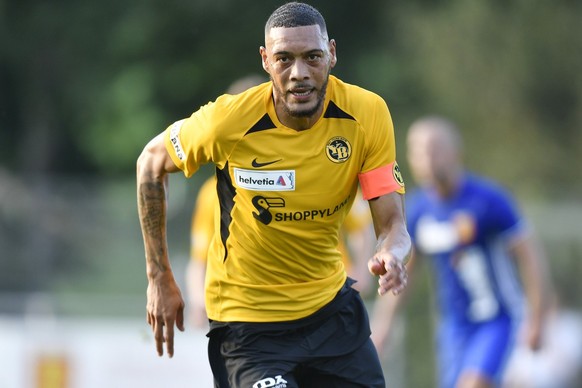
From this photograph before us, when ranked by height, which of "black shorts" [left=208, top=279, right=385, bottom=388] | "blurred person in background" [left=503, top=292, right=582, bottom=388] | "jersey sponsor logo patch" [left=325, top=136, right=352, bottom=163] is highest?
"jersey sponsor logo patch" [left=325, top=136, right=352, bottom=163]

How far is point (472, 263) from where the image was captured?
1027 centimetres

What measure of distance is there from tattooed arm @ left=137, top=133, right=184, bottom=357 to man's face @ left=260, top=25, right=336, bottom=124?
0.76 m

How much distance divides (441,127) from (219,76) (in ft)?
59.5

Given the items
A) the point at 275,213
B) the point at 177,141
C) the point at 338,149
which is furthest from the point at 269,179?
the point at 177,141

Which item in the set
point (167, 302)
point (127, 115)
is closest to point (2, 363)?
point (167, 302)

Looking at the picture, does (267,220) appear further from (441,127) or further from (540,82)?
(540,82)

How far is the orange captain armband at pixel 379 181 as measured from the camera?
592 cm

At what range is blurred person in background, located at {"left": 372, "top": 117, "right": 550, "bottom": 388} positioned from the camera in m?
10.2

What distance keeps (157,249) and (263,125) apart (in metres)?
A: 0.88

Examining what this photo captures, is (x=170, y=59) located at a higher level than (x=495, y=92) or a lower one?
higher

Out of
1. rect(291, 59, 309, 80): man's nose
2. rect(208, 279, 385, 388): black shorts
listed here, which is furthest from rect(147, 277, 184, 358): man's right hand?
rect(291, 59, 309, 80): man's nose

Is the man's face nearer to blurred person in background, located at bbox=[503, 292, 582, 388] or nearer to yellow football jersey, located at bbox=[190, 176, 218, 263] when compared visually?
yellow football jersey, located at bbox=[190, 176, 218, 263]

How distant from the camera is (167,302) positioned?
6219 mm

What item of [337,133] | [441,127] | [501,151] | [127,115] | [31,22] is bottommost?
[337,133]
